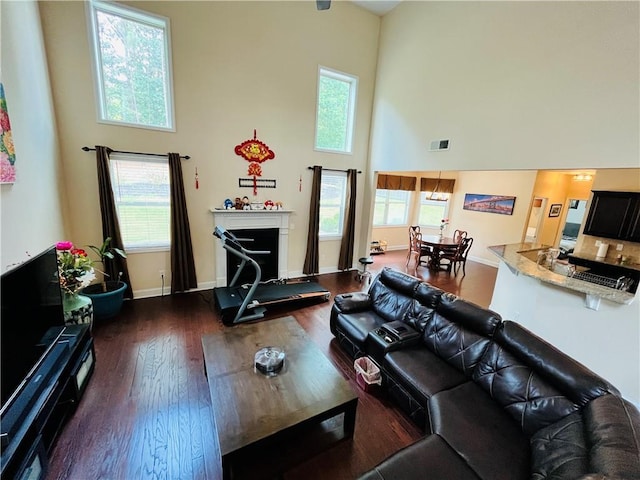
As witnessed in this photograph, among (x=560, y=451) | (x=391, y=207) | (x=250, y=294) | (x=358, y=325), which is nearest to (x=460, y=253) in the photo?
(x=391, y=207)

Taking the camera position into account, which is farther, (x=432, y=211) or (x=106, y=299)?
(x=432, y=211)

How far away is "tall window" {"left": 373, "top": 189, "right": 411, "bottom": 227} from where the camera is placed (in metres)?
8.54

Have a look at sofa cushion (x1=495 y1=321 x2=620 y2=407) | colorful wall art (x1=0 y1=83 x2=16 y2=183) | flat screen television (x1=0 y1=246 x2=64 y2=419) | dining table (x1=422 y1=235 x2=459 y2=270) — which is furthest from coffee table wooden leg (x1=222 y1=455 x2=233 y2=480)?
dining table (x1=422 y1=235 x2=459 y2=270)

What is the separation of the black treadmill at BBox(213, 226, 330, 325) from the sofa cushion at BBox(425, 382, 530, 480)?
2641 mm

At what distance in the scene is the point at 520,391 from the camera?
6.34 ft

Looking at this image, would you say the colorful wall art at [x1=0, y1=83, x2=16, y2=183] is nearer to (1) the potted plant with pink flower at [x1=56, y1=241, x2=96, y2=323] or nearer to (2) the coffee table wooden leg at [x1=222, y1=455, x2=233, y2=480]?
(1) the potted plant with pink flower at [x1=56, y1=241, x2=96, y2=323]

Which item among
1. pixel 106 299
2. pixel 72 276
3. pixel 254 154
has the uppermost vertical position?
pixel 254 154

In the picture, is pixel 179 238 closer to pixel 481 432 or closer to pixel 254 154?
pixel 254 154

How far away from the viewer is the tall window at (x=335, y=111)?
5453 mm

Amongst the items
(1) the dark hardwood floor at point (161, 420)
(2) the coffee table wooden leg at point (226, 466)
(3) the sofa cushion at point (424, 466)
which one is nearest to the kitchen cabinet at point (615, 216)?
(1) the dark hardwood floor at point (161, 420)

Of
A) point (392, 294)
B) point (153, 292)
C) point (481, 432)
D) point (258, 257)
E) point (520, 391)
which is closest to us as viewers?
point (481, 432)

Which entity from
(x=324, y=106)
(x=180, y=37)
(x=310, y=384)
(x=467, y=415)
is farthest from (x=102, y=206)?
(x=467, y=415)

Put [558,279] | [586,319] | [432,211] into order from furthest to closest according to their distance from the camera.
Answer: [432,211] < [558,279] < [586,319]

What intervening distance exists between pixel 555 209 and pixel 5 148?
10462 millimetres
